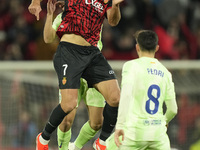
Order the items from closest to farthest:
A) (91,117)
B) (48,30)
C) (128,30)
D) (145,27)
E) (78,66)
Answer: (78,66) < (48,30) < (91,117) < (128,30) < (145,27)

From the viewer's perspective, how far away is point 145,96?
2.98 meters

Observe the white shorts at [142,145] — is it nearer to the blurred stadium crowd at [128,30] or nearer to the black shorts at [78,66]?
Answer: the black shorts at [78,66]

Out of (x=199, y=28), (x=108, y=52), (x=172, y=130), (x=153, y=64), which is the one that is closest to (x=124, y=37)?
(x=108, y=52)

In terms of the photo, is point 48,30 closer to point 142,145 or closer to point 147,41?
point 147,41

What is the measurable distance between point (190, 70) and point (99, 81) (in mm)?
3390

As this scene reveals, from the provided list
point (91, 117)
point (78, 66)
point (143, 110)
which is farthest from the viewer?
point (91, 117)

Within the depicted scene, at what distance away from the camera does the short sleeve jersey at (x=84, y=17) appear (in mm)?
3879

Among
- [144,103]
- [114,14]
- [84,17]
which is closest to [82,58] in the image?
[84,17]

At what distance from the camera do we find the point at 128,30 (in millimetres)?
→ 8430

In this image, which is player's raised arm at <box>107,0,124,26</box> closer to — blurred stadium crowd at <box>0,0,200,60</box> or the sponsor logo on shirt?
the sponsor logo on shirt

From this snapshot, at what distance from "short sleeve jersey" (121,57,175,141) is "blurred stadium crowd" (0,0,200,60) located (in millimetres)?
4625

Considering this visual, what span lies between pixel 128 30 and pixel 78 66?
15.8 feet

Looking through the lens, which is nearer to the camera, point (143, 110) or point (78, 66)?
point (143, 110)

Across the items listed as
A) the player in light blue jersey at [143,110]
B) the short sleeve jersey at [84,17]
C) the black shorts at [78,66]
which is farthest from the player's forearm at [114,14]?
the player in light blue jersey at [143,110]
